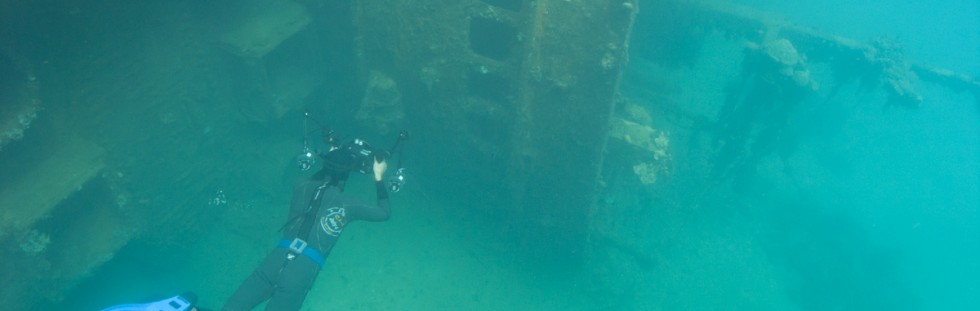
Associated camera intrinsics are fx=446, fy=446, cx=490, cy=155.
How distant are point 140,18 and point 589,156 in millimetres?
6328

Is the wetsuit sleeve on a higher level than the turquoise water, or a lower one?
higher

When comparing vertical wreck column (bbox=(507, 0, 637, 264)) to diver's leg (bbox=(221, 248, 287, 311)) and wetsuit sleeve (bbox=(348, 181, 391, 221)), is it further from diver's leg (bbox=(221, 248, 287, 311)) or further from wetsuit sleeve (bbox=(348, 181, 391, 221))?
diver's leg (bbox=(221, 248, 287, 311))

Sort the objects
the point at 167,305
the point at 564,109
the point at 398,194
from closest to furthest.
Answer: the point at 167,305
the point at 564,109
the point at 398,194

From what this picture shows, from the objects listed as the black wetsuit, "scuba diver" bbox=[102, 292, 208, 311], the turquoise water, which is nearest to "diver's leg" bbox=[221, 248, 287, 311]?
the black wetsuit

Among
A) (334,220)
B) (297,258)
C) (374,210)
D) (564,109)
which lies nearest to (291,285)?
(297,258)

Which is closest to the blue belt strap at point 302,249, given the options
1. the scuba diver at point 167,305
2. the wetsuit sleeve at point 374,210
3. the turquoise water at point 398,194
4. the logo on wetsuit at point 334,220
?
the logo on wetsuit at point 334,220

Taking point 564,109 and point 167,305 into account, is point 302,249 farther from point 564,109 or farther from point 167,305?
point 564,109

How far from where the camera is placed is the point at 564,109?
5.97 m

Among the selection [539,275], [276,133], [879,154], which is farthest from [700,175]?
[879,154]

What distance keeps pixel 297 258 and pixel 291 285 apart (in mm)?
284

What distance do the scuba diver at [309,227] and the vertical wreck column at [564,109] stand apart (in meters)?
2.05

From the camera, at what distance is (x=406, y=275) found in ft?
24.4

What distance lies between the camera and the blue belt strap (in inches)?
182

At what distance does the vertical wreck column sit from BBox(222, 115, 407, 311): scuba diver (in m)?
2.05
